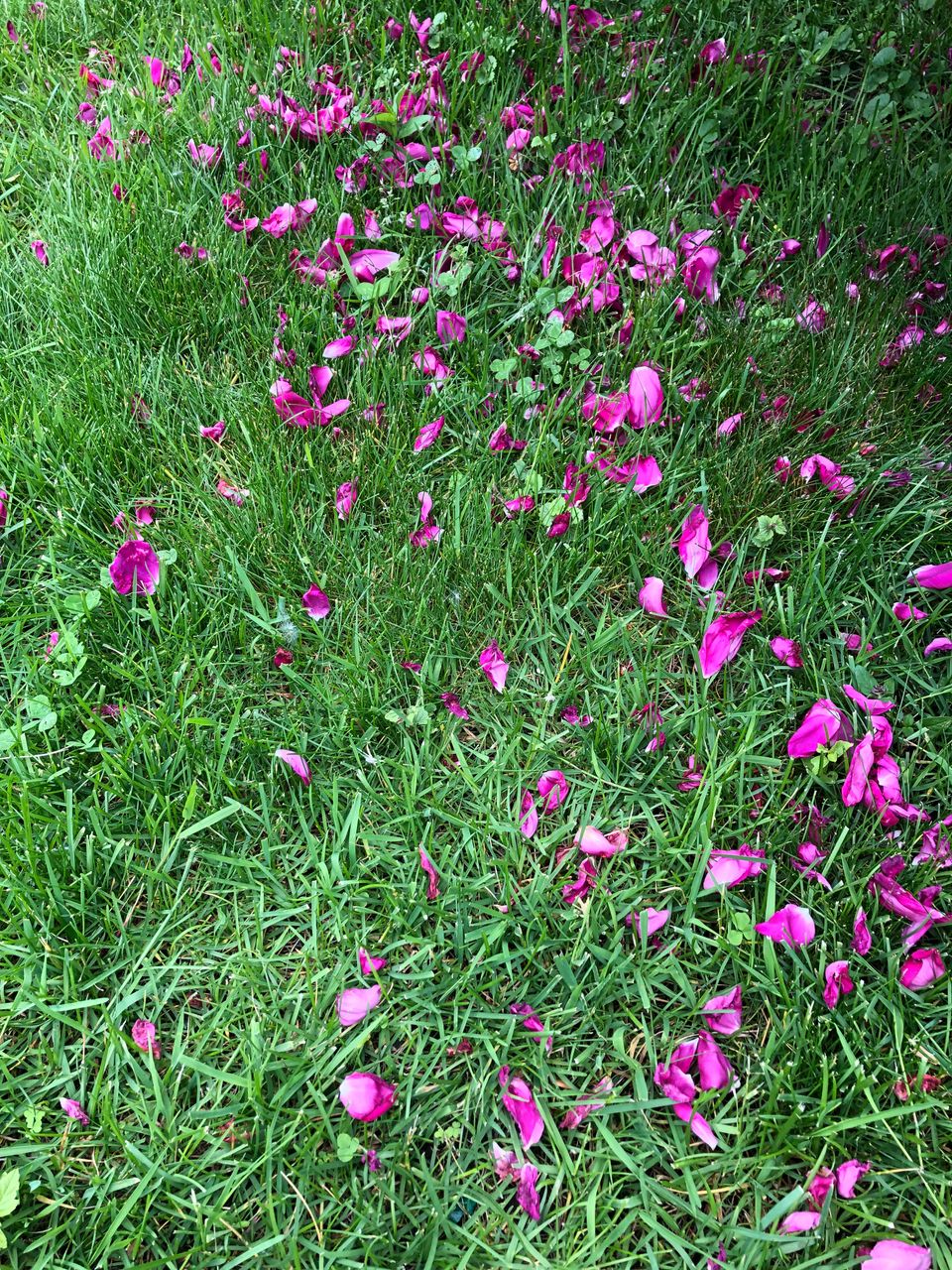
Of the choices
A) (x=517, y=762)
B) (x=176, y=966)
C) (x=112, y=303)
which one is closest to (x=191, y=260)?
(x=112, y=303)

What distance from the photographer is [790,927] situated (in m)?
1.65

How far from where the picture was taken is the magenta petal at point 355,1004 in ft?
5.28

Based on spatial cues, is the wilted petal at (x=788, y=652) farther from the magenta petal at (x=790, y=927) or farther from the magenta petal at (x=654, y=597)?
the magenta petal at (x=790, y=927)

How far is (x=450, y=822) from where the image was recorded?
1.83 metres

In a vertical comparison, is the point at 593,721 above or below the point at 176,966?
above

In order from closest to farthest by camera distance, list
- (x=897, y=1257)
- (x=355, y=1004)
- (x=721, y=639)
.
Result: (x=897, y=1257) < (x=355, y=1004) < (x=721, y=639)

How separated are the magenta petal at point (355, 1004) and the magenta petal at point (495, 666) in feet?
2.12

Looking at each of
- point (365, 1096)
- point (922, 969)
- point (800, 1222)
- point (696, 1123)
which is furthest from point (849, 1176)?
point (365, 1096)

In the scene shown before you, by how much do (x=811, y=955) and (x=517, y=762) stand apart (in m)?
0.62

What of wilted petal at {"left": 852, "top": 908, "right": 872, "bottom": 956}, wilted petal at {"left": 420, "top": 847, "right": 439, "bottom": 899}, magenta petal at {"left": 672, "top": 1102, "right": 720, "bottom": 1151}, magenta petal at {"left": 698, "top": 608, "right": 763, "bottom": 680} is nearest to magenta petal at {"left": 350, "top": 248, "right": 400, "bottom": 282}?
magenta petal at {"left": 698, "top": 608, "right": 763, "bottom": 680}

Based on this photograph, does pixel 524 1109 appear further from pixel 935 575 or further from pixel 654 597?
pixel 935 575

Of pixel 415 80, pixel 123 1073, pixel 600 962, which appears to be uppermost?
pixel 415 80

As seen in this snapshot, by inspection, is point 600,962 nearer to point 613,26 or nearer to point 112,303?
point 112,303

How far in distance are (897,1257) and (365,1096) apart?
794 mm
